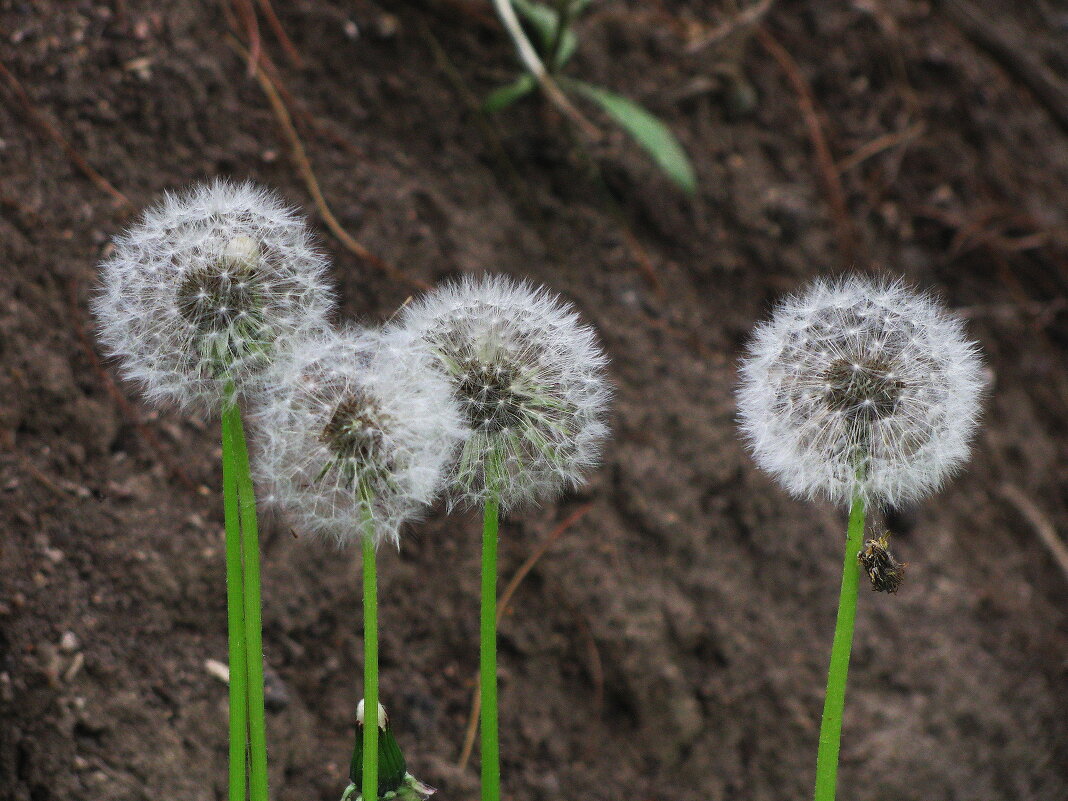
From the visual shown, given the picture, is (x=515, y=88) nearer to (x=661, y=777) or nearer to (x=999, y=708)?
(x=661, y=777)

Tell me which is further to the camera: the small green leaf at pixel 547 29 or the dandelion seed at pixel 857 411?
the small green leaf at pixel 547 29

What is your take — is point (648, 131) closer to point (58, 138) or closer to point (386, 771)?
point (58, 138)

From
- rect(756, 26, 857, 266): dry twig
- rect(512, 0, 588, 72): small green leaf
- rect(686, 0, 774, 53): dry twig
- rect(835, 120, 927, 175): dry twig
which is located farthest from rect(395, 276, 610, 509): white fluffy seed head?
rect(835, 120, 927, 175): dry twig

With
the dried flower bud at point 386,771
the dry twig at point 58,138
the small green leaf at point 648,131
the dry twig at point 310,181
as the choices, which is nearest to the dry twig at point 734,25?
the small green leaf at point 648,131

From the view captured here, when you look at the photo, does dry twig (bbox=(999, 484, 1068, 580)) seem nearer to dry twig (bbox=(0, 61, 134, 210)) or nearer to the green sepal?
the green sepal

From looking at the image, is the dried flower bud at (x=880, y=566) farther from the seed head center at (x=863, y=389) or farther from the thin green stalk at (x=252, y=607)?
the thin green stalk at (x=252, y=607)

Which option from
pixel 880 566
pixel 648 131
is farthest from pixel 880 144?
pixel 880 566
